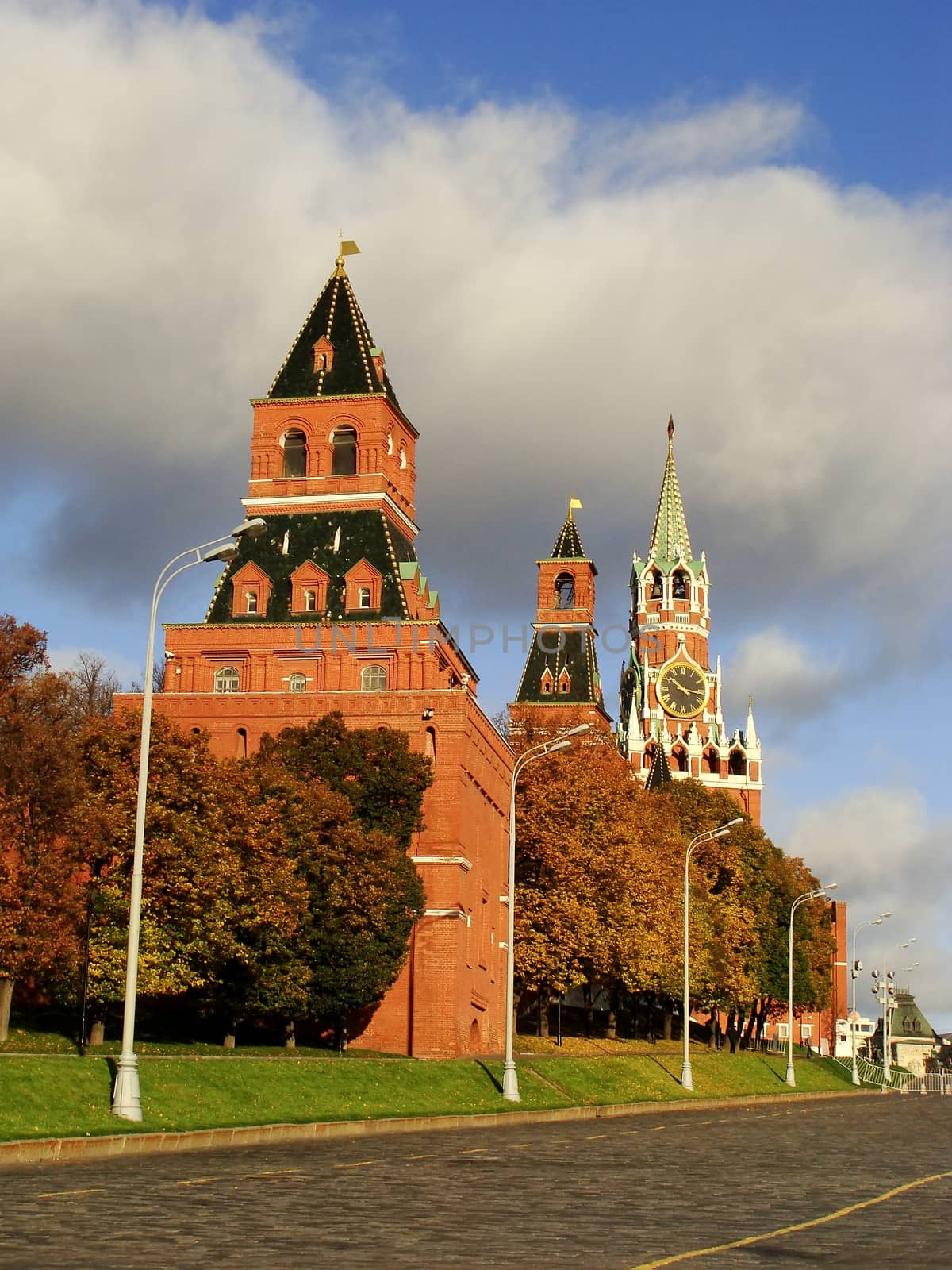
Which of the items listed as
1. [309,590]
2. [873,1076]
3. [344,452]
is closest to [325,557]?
[309,590]

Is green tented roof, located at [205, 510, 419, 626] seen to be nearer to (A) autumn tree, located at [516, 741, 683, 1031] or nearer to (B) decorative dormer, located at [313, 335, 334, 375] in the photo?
(B) decorative dormer, located at [313, 335, 334, 375]

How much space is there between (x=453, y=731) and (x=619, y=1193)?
37345mm

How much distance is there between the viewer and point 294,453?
6612cm

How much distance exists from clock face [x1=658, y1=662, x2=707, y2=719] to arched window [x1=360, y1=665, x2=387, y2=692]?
98.9 m

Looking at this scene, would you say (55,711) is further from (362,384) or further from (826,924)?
(826,924)

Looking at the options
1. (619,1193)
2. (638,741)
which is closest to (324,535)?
(619,1193)

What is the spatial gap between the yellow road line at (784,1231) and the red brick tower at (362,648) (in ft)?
111

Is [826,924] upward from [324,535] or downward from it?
downward

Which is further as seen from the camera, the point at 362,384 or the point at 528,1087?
the point at 362,384

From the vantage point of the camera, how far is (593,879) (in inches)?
2623

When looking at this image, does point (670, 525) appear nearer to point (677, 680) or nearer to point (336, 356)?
point (677, 680)

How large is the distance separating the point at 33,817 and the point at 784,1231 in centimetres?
2557

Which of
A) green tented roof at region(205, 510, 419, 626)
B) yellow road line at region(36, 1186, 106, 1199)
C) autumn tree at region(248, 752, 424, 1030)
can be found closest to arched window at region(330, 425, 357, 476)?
green tented roof at region(205, 510, 419, 626)

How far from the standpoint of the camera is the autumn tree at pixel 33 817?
36.1 m
